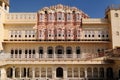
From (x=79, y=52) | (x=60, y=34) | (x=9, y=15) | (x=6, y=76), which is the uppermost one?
(x=9, y=15)

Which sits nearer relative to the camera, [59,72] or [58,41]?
[59,72]

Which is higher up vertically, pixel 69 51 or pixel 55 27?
pixel 55 27

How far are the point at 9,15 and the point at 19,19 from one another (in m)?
2.19

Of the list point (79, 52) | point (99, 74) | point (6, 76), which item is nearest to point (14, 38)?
point (6, 76)

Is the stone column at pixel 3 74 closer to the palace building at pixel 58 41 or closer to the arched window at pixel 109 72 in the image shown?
the palace building at pixel 58 41

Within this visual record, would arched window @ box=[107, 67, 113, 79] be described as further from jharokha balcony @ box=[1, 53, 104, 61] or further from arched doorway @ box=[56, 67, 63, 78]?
arched doorway @ box=[56, 67, 63, 78]

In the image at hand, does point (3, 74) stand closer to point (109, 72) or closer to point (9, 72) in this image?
point (9, 72)

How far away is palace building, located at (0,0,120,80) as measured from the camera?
158ft

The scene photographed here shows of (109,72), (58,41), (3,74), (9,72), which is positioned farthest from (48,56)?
(109,72)

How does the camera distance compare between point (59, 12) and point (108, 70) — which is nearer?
point (108, 70)

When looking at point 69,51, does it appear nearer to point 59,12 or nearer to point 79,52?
point 79,52

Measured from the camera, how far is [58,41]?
170 ft

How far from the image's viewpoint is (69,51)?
173 feet

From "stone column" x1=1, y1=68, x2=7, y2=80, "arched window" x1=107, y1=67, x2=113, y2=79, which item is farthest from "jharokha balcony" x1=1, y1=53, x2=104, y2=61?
"arched window" x1=107, y1=67, x2=113, y2=79
